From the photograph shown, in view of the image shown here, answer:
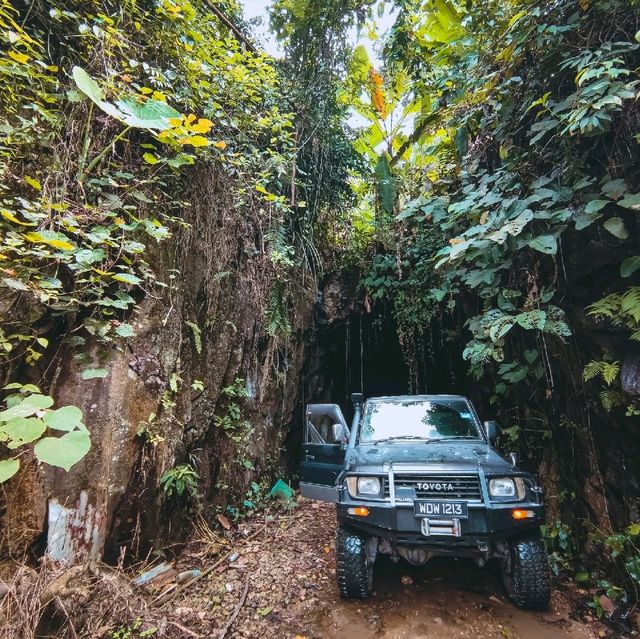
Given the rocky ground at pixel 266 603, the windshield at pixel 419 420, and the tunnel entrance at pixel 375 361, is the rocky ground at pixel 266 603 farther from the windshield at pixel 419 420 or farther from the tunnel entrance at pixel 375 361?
the tunnel entrance at pixel 375 361

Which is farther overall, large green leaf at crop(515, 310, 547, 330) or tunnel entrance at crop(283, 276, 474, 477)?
tunnel entrance at crop(283, 276, 474, 477)

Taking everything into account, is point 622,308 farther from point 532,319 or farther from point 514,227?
point 514,227

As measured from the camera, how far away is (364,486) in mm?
2857

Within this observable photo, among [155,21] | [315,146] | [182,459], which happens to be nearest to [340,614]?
[182,459]

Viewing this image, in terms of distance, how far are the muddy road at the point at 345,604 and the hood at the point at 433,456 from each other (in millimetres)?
1104

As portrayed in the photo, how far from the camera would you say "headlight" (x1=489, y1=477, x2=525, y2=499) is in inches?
108

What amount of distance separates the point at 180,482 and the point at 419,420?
2611mm

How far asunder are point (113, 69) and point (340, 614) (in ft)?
17.3

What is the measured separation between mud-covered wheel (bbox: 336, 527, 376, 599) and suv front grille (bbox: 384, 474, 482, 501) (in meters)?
0.50

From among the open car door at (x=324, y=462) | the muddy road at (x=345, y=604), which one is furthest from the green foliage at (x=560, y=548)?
the open car door at (x=324, y=462)

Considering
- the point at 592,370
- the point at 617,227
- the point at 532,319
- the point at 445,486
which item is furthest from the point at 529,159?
the point at 445,486

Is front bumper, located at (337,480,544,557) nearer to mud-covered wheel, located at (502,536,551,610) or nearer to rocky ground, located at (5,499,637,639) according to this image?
mud-covered wheel, located at (502,536,551,610)

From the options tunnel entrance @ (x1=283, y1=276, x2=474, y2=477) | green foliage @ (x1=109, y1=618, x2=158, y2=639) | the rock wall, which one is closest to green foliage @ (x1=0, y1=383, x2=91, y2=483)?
the rock wall

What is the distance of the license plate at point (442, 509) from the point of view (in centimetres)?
255
